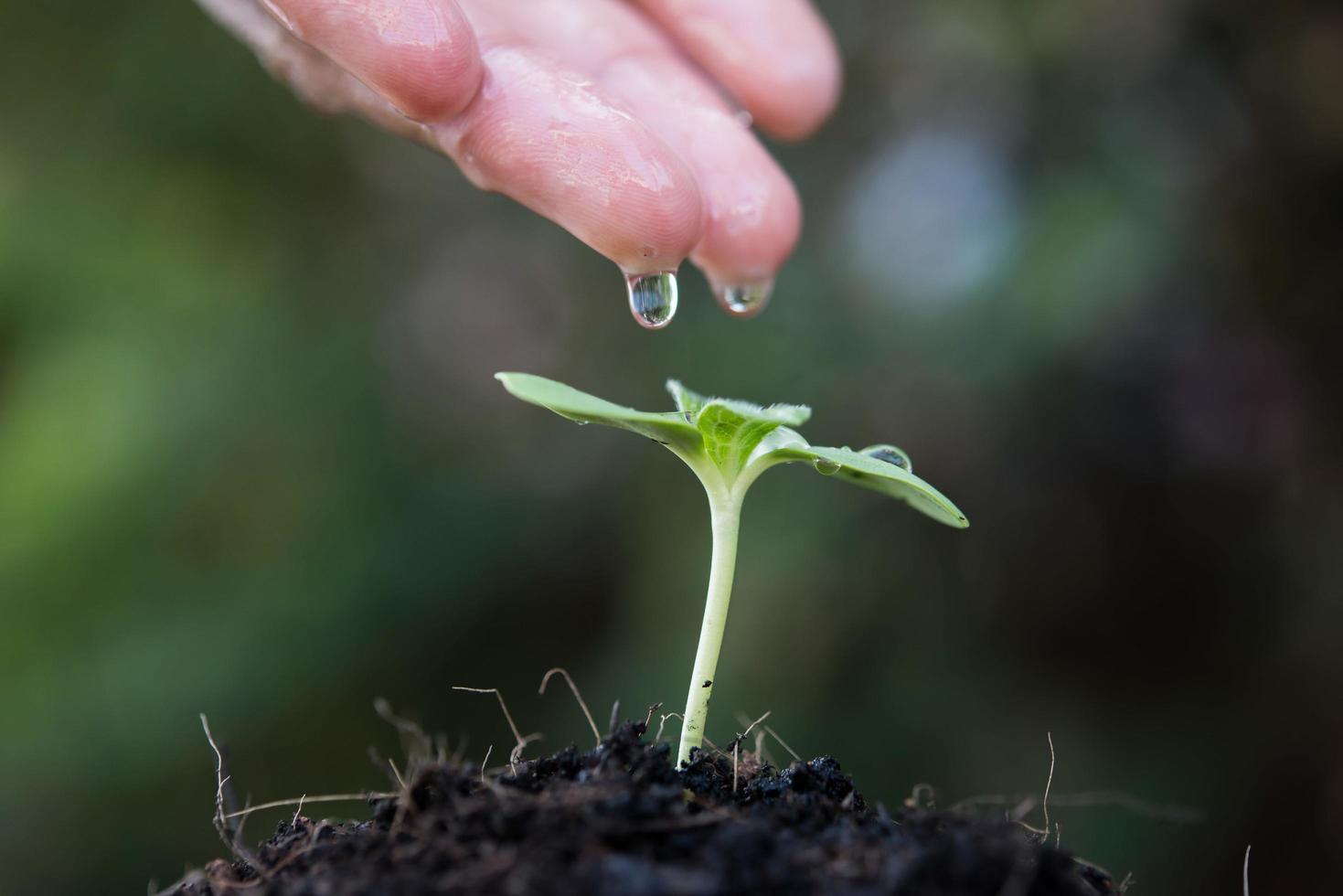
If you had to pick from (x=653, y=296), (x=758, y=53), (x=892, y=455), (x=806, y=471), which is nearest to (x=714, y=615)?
(x=892, y=455)

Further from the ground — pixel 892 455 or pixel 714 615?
pixel 892 455

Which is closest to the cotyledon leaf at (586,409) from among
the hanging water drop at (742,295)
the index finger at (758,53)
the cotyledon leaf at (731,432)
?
the cotyledon leaf at (731,432)

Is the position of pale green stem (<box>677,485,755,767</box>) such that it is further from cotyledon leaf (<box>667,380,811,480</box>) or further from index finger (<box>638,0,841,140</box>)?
index finger (<box>638,0,841,140</box>)

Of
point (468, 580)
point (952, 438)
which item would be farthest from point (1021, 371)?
point (468, 580)

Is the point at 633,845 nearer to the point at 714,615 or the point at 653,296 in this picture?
the point at 714,615

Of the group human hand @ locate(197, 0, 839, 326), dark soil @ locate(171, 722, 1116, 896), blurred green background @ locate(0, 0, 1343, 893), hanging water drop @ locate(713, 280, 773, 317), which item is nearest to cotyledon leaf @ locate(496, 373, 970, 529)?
dark soil @ locate(171, 722, 1116, 896)

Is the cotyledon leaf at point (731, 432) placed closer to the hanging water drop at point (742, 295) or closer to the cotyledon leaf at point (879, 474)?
the cotyledon leaf at point (879, 474)
